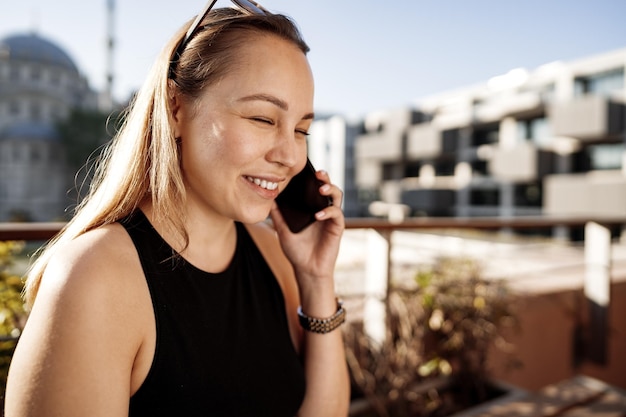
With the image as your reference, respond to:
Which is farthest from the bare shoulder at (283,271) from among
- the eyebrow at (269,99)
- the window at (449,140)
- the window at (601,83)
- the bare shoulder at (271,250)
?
the window at (449,140)

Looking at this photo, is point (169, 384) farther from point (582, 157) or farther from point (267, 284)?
point (582, 157)

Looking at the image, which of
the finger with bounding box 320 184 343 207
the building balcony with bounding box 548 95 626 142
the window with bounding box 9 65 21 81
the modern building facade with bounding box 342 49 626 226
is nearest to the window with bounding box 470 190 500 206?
the modern building facade with bounding box 342 49 626 226

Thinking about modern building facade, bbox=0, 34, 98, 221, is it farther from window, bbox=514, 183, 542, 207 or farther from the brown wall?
the brown wall

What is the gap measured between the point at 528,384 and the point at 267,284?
2793 mm

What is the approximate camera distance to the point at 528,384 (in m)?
3.25

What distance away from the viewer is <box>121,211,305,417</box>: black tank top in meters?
0.89

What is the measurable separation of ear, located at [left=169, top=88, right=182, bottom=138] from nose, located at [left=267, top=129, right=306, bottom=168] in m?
0.20

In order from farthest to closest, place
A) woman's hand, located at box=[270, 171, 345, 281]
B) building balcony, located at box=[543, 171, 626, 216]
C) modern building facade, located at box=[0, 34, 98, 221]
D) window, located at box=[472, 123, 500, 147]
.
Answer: modern building facade, located at box=[0, 34, 98, 221]
window, located at box=[472, 123, 500, 147]
building balcony, located at box=[543, 171, 626, 216]
woman's hand, located at box=[270, 171, 345, 281]

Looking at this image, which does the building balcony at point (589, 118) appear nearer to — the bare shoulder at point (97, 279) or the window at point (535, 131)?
the window at point (535, 131)

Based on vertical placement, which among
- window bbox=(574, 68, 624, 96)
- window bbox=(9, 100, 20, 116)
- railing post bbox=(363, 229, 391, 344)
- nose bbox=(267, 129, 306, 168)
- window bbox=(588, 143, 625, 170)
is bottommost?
railing post bbox=(363, 229, 391, 344)

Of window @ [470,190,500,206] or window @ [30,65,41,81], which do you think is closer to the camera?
window @ [470,190,500,206]

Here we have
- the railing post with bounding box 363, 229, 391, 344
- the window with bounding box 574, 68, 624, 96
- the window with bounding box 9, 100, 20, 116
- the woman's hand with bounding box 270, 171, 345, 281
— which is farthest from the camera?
the window with bounding box 9, 100, 20, 116

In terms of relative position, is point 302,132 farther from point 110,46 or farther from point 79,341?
point 110,46

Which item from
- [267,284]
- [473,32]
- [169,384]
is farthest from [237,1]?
[473,32]
